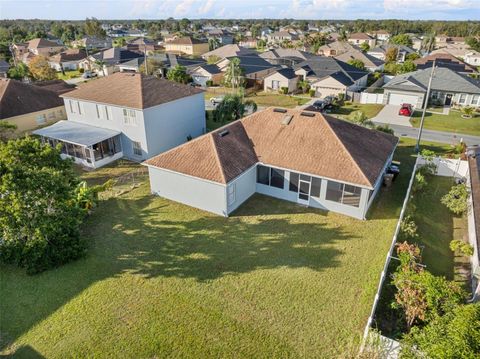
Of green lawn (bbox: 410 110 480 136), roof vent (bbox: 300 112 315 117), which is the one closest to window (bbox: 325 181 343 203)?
roof vent (bbox: 300 112 315 117)

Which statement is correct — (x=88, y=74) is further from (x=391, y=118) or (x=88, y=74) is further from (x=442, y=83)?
(x=442, y=83)

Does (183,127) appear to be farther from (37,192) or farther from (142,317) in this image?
(142,317)

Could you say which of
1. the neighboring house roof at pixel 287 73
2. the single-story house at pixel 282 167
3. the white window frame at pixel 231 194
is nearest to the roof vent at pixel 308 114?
the single-story house at pixel 282 167

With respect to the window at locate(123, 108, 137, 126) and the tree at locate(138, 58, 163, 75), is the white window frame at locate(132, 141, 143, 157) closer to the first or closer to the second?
the window at locate(123, 108, 137, 126)

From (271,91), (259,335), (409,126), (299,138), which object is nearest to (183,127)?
(299,138)

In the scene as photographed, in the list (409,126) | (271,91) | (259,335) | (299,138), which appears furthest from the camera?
(271,91)

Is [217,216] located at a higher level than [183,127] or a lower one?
lower
